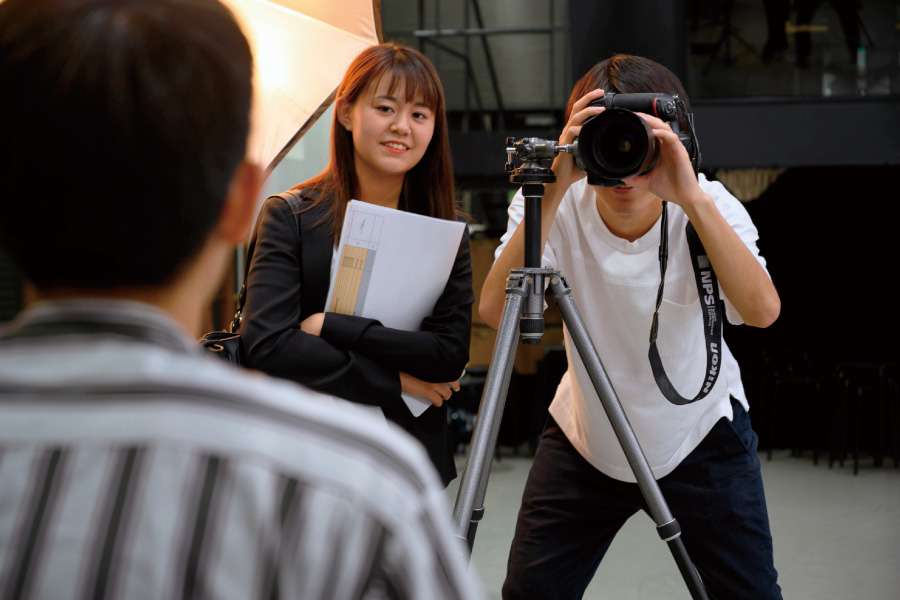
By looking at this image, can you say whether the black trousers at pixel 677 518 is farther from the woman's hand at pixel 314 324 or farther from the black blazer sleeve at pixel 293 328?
the woman's hand at pixel 314 324

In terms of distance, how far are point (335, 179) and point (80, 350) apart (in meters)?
1.05

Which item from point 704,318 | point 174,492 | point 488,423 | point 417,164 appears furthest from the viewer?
point 417,164

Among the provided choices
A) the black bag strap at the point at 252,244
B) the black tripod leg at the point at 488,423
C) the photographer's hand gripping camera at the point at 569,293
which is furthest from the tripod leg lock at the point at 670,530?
the black bag strap at the point at 252,244

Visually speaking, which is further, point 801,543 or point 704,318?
point 801,543

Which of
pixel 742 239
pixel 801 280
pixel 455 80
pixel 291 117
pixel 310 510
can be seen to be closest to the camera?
pixel 310 510

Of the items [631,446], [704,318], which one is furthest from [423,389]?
[704,318]

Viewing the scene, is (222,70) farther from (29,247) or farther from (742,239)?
(742,239)

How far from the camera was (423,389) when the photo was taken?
136 centimetres

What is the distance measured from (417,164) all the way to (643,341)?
50 centimetres

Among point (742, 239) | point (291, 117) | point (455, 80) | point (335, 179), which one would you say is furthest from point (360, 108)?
point (455, 80)

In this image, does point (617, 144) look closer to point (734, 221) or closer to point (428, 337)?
point (734, 221)

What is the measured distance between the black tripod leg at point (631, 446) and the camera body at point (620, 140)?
182 millimetres

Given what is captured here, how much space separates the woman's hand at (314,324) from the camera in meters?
1.33

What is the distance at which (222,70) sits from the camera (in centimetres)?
45
